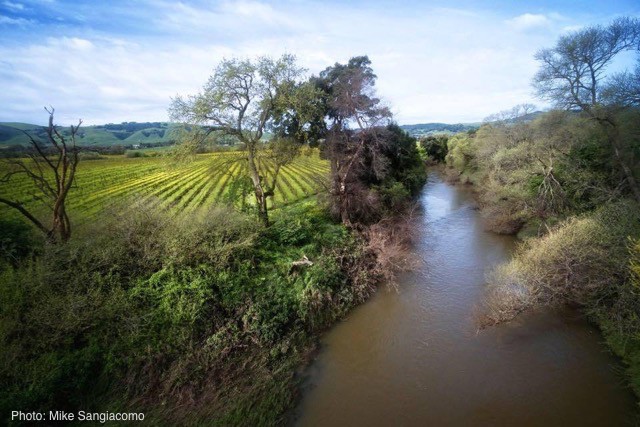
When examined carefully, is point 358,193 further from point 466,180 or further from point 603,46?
point 466,180

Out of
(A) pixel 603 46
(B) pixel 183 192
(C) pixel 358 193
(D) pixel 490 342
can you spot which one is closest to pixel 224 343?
(D) pixel 490 342

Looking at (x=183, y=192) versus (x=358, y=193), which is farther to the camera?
(x=183, y=192)

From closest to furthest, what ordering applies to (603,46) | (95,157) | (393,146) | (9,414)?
1. (9,414)
2. (603,46)
3. (393,146)
4. (95,157)

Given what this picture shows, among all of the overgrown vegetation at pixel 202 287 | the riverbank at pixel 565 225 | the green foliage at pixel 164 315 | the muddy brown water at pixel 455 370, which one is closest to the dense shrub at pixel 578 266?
the riverbank at pixel 565 225

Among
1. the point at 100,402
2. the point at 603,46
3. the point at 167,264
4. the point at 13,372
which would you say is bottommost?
the point at 100,402

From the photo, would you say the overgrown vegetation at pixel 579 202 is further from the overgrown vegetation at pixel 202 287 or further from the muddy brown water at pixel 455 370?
the overgrown vegetation at pixel 202 287

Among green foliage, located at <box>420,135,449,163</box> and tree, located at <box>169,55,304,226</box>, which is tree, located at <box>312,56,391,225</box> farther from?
green foliage, located at <box>420,135,449,163</box>

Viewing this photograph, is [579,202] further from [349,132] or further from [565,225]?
[349,132]
